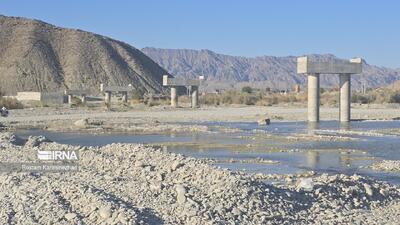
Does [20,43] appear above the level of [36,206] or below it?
above

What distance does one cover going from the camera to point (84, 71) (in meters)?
152

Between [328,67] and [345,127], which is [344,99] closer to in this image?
[328,67]

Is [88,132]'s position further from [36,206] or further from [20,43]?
[20,43]

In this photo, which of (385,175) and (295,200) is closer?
(295,200)

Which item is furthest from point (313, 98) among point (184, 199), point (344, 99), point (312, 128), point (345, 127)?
point (184, 199)

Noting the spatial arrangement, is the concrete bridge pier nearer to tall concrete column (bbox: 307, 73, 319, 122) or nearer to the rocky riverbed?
tall concrete column (bbox: 307, 73, 319, 122)

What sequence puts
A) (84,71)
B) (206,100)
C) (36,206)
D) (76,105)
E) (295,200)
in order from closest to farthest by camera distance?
(36,206)
(295,200)
(76,105)
(206,100)
(84,71)

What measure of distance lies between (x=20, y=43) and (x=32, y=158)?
136 metres

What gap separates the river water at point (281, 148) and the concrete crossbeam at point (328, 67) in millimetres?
14219

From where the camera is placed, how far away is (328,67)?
196ft

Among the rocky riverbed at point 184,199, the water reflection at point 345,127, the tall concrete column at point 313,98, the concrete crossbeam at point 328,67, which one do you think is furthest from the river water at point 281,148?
the concrete crossbeam at point 328,67

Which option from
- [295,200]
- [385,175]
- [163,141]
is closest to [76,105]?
[163,141]

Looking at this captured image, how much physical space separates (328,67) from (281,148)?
28.7 meters

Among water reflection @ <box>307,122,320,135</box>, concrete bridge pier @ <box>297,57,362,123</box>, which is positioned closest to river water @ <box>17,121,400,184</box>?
water reflection @ <box>307,122,320,135</box>
